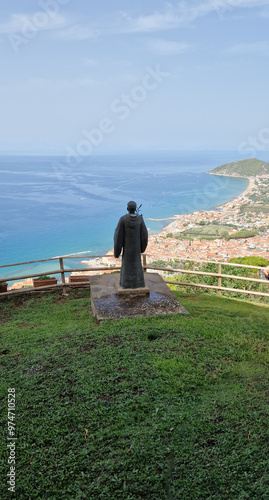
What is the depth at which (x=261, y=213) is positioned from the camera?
925 inches

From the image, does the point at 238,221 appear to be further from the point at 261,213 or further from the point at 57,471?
the point at 57,471

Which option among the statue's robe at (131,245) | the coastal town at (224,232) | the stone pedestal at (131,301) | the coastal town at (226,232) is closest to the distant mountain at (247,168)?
the coastal town at (224,232)

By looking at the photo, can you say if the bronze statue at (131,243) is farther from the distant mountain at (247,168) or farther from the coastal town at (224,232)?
the distant mountain at (247,168)

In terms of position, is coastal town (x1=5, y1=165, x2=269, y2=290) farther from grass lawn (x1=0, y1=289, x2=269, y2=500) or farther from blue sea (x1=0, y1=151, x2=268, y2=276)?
grass lawn (x1=0, y1=289, x2=269, y2=500)

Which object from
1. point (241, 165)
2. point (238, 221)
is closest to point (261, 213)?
point (238, 221)

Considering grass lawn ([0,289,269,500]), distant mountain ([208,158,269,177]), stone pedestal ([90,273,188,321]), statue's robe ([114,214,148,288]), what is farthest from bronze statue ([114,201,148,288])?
distant mountain ([208,158,269,177])

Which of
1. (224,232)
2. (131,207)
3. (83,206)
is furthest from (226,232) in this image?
(83,206)

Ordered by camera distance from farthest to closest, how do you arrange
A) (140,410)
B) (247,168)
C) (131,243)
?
(247,168)
(131,243)
(140,410)

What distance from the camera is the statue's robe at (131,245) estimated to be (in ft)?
19.1

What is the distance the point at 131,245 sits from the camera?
19.5 feet

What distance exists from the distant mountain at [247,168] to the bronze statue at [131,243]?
30269 millimetres

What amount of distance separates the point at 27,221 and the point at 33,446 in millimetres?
33516

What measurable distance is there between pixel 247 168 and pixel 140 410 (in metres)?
34.9

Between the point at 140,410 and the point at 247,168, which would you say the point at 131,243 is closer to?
the point at 140,410
